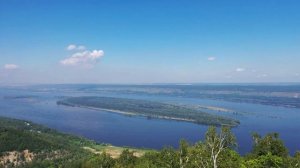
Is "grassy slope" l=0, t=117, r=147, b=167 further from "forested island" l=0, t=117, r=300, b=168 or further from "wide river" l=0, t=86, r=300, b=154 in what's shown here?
"wide river" l=0, t=86, r=300, b=154

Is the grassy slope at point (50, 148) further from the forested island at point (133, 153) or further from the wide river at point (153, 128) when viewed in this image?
the wide river at point (153, 128)

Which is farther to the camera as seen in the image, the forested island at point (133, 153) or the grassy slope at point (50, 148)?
the grassy slope at point (50, 148)

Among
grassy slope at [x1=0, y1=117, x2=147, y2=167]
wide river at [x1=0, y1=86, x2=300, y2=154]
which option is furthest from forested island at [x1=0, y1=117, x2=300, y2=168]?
wide river at [x1=0, y1=86, x2=300, y2=154]

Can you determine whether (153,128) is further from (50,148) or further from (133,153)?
(133,153)

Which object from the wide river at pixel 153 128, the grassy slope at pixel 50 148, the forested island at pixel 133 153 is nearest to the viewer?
the forested island at pixel 133 153

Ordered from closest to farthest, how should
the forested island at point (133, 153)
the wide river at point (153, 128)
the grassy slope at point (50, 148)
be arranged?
the forested island at point (133, 153), the grassy slope at point (50, 148), the wide river at point (153, 128)

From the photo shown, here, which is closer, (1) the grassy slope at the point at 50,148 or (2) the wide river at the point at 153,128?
(1) the grassy slope at the point at 50,148

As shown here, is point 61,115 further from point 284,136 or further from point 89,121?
point 284,136

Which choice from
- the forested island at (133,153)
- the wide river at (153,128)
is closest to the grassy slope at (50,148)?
the forested island at (133,153)

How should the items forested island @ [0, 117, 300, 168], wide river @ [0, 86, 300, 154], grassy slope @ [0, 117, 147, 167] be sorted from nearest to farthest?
forested island @ [0, 117, 300, 168] → grassy slope @ [0, 117, 147, 167] → wide river @ [0, 86, 300, 154]
